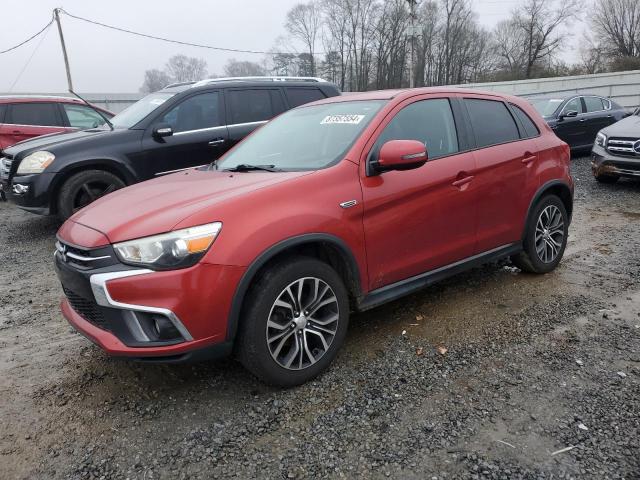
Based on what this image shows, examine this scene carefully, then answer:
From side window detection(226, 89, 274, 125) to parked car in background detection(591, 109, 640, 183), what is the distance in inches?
228

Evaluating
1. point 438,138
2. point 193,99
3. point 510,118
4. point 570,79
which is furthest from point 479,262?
point 570,79

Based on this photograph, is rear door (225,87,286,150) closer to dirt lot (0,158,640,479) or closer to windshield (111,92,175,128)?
windshield (111,92,175,128)

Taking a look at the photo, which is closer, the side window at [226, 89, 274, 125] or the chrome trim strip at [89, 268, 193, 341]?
the chrome trim strip at [89, 268, 193, 341]

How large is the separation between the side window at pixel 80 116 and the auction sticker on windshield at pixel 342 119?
25.1 ft

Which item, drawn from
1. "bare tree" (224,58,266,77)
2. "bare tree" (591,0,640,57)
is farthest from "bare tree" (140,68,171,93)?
"bare tree" (591,0,640,57)

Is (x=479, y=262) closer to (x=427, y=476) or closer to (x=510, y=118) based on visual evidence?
(x=510, y=118)

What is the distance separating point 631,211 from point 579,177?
2.74 metres

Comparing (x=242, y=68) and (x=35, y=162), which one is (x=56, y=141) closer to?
(x=35, y=162)

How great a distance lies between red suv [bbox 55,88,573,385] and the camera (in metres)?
2.47

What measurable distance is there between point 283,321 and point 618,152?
25.3ft

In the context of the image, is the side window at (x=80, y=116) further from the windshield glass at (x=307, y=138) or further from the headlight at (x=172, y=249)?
the headlight at (x=172, y=249)

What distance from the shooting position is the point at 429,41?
192 feet

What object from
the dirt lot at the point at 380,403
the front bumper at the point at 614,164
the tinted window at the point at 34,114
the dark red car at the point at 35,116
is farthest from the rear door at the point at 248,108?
the front bumper at the point at 614,164

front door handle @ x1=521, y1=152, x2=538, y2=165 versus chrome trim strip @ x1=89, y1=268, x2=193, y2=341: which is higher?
front door handle @ x1=521, y1=152, x2=538, y2=165
